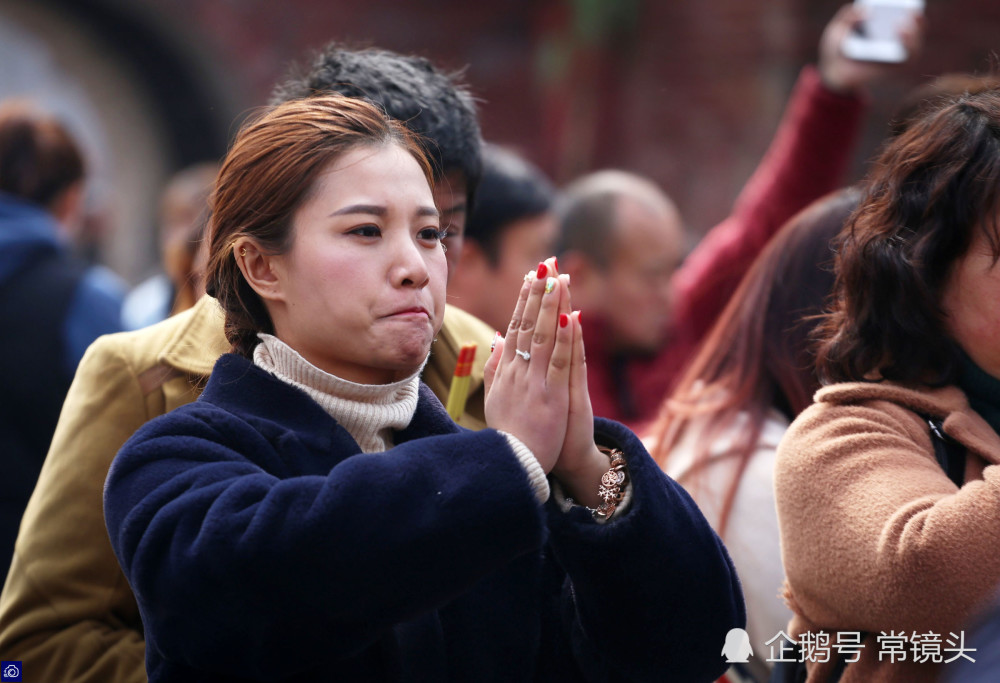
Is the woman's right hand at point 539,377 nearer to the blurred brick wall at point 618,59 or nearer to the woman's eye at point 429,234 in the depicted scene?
the woman's eye at point 429,234

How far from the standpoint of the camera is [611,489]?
1.35m

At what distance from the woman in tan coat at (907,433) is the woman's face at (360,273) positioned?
0.67 metres

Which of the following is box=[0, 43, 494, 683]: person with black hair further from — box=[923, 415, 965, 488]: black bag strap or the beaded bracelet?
box=[923, 415, 965, 488]: black bag strap

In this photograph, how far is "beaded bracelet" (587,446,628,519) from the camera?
1344 millimetres

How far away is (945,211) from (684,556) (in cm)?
74

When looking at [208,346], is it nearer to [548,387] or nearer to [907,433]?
[548,387]

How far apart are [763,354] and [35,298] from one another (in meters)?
1.91

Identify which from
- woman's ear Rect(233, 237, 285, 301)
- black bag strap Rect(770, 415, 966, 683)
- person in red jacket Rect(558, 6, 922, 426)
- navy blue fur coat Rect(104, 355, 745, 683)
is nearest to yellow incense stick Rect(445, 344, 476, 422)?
navy blue fur coat Rect(104, 355, 745, 683)

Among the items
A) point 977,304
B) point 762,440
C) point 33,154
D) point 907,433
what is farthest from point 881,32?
point 33,154

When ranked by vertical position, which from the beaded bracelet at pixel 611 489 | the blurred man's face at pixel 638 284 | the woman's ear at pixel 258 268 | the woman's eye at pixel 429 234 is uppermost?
the woman's eye at pixel 429 234

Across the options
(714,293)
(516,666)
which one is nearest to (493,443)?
(516,666)

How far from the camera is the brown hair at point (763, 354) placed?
218 centimetres

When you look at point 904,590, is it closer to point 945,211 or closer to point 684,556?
point 684,556

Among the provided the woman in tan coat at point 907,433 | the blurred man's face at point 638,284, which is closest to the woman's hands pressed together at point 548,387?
the woman in tan coat at point 907,433
